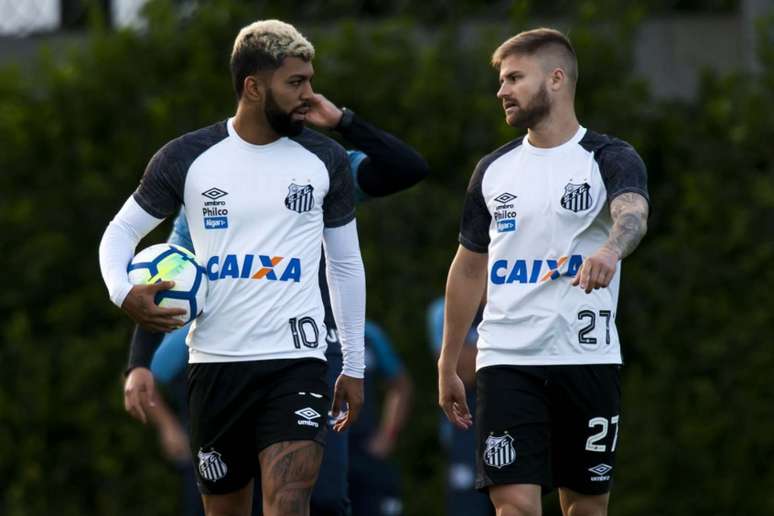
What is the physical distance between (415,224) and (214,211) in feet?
17.3

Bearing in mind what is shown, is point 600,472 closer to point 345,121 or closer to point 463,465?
point 345,121

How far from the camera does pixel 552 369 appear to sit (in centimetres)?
704

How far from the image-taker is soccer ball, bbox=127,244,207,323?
6.76 meters

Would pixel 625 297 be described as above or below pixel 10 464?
above

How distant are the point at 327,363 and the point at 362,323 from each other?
288 millimetres

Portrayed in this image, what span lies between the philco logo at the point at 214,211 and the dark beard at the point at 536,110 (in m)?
1.31

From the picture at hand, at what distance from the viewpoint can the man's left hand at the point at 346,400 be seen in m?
7.26

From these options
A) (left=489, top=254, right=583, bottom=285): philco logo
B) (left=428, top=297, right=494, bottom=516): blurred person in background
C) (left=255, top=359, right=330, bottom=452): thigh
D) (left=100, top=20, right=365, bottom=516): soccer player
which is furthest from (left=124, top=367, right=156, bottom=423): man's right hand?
(left=428, top=297, right=494, bottom=516): blurred person in background

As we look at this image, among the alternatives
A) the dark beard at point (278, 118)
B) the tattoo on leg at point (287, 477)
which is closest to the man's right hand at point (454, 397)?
the tattoo on leg at point (287, 477)

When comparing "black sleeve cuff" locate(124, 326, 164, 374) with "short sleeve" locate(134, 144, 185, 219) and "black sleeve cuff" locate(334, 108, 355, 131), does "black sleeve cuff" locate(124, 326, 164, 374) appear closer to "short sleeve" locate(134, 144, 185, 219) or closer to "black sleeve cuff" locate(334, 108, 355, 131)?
"short sleeve" locate(134, 144, 185, 219)

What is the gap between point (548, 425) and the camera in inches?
279

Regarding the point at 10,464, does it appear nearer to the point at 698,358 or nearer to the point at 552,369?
A: the point at 698,358

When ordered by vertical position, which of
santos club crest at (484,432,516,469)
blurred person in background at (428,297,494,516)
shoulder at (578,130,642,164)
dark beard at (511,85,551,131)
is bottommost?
blurred person in background at (428,297,494,516)

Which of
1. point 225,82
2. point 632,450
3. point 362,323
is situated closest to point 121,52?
point 225,82
